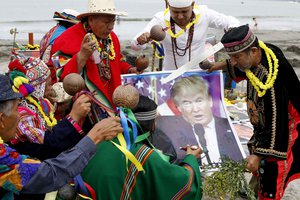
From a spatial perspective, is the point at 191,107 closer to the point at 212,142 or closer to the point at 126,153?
the point at 212,142

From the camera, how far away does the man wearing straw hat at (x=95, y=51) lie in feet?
13.0

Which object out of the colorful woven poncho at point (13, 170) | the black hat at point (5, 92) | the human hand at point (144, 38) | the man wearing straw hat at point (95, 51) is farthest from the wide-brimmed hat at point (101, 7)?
the colorful woven poncho at point (13, 170)

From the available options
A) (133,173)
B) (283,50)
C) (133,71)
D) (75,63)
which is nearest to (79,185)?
(133,173)

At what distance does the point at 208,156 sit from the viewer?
14.8ft

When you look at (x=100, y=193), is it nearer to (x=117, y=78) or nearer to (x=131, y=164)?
(x=131, y=164)

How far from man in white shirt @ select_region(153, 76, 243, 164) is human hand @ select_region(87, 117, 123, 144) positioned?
6.40 ft

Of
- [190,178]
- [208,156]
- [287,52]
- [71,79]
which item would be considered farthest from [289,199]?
[287,52]

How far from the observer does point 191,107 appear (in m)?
4.72

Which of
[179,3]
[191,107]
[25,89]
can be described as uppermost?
[179,3]

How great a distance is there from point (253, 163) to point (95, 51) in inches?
63.3

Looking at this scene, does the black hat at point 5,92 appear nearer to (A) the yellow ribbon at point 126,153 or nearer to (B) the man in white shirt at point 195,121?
(A) the yellow ribbon at point 126,153

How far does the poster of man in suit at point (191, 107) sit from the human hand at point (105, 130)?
6.37 feet

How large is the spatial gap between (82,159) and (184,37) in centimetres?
314

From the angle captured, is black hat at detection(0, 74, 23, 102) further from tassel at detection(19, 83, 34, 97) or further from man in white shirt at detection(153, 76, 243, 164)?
man in white shirt at detection(153, 76, 243, 164)
